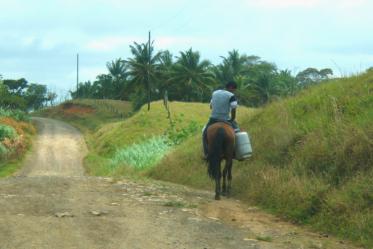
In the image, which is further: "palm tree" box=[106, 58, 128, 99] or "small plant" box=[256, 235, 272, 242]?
"palm tree" box=[106, 58, 128, 99]

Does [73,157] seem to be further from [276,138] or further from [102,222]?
[102,222]

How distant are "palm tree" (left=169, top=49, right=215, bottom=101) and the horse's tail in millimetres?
63203

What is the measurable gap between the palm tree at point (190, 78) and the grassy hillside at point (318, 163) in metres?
59.1

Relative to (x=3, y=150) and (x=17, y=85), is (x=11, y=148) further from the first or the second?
(x=17, y=85)

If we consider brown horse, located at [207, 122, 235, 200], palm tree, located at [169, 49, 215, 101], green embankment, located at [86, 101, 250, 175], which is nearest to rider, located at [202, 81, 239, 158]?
brown horse, located at [207, 122, 235, 200]

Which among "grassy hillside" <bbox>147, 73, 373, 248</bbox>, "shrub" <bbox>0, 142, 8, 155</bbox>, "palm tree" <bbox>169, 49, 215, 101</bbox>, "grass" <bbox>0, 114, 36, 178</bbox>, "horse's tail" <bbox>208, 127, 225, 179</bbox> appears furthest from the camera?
"palm tree" <bbox>169, 49, 215, 101</bbox>

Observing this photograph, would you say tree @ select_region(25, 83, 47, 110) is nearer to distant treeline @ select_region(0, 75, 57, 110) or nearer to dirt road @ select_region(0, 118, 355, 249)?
distant treeline @ select_region(0, 75, 57, 110)

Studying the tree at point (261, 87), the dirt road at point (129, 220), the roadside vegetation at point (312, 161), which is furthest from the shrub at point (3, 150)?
the tree at point (261, 87)

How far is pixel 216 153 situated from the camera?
1162 centimetres

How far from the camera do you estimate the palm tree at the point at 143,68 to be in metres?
75.5

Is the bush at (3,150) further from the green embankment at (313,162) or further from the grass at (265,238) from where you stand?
the grass at (265,238)

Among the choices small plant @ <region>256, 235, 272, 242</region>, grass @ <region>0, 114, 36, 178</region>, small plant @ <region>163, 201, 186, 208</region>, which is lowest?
grass @ <region>0, 114, 36, 178</region>

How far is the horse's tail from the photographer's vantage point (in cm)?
1149

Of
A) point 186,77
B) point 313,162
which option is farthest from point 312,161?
point 186,77
